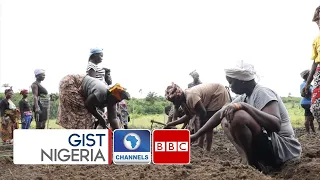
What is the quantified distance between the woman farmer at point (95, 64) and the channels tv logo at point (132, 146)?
1.84 meters

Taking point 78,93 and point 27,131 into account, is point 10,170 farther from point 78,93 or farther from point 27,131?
point 78,93

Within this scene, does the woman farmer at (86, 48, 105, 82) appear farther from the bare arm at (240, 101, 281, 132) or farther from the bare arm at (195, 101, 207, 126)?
the bare arm at (240, 101, 281, 132)

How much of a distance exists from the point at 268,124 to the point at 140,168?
81 cm

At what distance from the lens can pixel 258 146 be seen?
3197 mm

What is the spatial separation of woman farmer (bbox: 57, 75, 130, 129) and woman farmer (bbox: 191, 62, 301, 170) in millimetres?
1401

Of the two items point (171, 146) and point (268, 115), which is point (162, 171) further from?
point (268, 115)

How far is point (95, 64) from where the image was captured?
480cm

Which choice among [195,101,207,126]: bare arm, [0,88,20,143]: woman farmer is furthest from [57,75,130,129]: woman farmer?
[0,88,20,143]: woman farmer

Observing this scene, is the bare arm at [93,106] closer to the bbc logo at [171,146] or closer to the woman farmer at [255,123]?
the woman farmer at [255,123]

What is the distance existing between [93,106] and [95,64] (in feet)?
1.35

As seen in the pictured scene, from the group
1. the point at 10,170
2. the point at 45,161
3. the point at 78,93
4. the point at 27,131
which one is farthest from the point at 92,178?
the point at 78,93

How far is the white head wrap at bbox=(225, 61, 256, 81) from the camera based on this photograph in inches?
126

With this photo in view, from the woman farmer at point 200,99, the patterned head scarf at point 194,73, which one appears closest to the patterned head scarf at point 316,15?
the woman farmer at point 200,99

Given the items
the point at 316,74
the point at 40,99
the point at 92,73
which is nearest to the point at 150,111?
the point at 40,99
